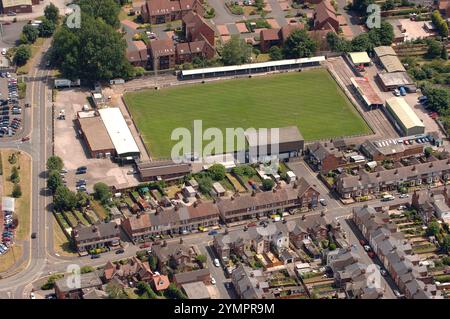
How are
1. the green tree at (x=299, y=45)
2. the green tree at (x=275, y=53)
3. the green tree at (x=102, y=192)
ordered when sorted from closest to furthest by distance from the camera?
the green tree at (x=102, y=192) < the green tree at (x=299, y=45) < the green tree at (x=275, y=53)

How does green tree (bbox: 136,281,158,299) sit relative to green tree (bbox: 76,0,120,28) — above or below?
below

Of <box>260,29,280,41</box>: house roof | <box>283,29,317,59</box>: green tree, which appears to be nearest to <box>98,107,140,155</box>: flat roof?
<box>260,29,280,41</box>: house roof

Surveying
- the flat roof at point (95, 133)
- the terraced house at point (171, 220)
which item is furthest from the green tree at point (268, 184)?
the flat roof at point (95, 133)

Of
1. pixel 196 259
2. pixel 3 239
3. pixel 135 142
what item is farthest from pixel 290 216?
pixel 3 239

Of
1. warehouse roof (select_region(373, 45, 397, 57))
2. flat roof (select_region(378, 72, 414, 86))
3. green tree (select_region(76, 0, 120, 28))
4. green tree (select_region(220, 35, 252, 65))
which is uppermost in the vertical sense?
green tree (select_region(76, 0, 120, 28))

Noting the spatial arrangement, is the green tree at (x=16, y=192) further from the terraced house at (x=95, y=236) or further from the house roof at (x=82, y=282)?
the house roof at (x=82, y=282)

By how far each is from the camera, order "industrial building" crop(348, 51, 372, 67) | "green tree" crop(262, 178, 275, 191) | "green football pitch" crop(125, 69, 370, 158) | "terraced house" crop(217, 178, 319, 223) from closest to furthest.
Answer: "terraced house" crop(217, 178, 319, 223) → "green tree" crop(262, 178, 275, 191) → "green football pitch" crop(125, 69, 370, 158) → "industrial building" crop(348, 51, 372, 67)

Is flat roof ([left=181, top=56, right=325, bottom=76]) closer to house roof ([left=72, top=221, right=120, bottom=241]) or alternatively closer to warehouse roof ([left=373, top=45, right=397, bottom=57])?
warehouse roof ([left=373, top=45, right=397, bottom=57])
